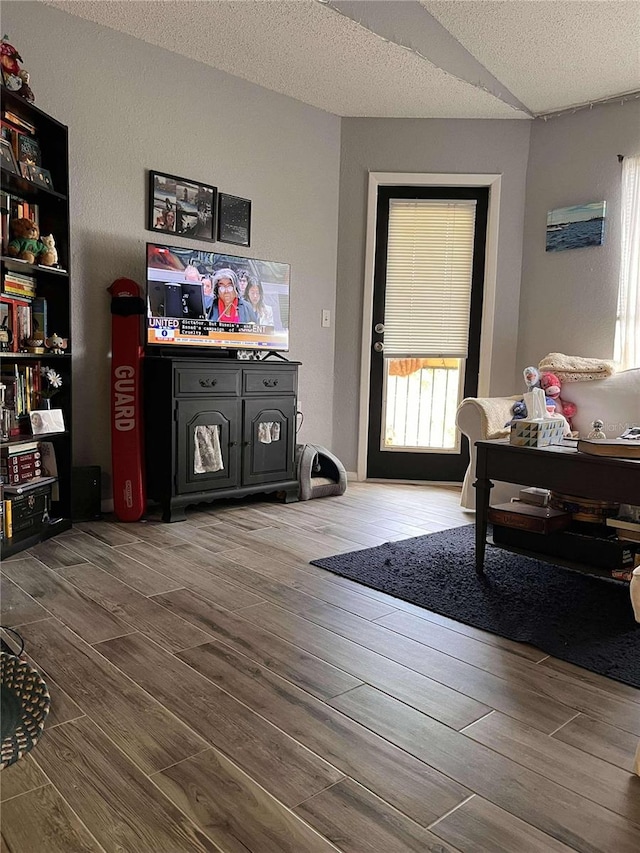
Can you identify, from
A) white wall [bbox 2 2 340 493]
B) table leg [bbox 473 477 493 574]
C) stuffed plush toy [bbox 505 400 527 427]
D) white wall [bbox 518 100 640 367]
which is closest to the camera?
table leg [bbox 473 477 493 574]

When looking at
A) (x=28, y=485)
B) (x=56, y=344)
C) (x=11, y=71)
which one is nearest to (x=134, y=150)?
(x=11, y=71)

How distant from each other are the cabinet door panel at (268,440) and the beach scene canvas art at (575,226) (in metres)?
2.08

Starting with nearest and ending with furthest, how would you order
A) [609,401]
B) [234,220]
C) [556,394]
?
[609,401] < [556,394] < [234,220]

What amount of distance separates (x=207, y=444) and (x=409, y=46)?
2352mm

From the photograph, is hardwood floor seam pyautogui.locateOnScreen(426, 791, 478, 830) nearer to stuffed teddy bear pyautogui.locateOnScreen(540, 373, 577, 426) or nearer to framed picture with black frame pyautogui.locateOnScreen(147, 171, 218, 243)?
stuffed teddy bear pyautogui.locateOnScreen(540, 373, 577, 426)

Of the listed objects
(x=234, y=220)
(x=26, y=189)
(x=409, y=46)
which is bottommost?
(x=26, y=189)

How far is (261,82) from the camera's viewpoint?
4.07 meters

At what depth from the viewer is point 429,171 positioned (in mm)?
4523

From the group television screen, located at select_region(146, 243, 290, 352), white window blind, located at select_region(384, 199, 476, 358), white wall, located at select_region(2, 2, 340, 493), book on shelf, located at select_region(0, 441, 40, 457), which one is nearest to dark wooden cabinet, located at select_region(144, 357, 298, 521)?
television screen, located at select_region(146, 243, 290, 352)

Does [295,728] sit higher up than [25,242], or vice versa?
[25,242]

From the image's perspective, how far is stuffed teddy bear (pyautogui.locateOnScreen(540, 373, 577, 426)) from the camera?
382 cm

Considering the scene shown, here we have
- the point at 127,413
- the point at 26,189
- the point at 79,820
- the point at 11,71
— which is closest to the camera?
the point at 79,820

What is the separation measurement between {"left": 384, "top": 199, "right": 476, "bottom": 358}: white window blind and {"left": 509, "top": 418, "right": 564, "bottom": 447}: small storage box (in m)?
2.14

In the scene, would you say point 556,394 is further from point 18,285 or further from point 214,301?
point 18,285
